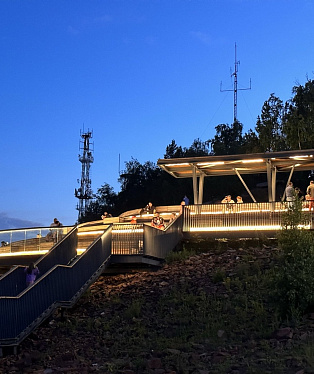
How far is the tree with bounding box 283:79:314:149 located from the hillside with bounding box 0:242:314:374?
37.5 m

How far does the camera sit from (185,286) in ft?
76.1

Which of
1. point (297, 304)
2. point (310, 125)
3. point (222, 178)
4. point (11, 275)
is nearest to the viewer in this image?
point (297, 304)

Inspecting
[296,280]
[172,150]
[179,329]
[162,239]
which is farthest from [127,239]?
[172,150]

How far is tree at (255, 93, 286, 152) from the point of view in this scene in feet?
226

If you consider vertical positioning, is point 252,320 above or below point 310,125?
below

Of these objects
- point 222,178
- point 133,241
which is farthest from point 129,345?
point 222,178

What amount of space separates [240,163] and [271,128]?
3738 cm

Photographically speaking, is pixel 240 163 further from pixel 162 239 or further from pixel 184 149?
pixel 184 149

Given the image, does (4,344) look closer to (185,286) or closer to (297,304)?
(185,286)

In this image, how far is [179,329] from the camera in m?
19.4

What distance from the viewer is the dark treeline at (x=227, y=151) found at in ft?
213

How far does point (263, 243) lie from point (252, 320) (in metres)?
9.00

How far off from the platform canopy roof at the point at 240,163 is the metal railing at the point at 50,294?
938 cm

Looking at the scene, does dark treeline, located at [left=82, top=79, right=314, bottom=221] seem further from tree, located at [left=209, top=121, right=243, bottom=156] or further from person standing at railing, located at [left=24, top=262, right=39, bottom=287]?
person standing at railing, located at [left=24, top=262, right=39, bottom=287]
